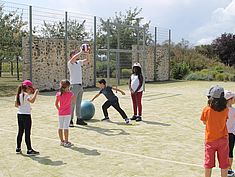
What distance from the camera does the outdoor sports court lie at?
6094 millimetres

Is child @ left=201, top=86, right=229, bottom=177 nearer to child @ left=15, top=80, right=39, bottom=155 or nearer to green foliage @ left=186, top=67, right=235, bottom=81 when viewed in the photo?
child @ left=15, top=80, right=39, bottom=155

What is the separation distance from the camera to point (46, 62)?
2086cm

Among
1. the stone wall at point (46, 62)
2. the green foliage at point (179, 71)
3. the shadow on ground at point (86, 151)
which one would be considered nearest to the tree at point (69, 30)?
the stone wall at point (46, 62)

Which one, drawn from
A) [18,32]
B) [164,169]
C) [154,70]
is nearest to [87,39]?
[18,32]

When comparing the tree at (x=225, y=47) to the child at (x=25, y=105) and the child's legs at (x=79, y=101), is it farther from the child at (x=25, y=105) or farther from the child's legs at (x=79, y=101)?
the child at (x=25, y=105)

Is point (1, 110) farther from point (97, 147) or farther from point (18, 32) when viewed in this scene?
point (18, 32)

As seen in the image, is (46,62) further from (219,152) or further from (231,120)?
(219,152)

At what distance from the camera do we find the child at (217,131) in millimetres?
5109

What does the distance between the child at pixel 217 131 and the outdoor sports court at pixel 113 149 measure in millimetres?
816

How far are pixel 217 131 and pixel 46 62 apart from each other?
16.6m

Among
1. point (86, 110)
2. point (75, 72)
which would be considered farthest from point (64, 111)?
point (86, 110)

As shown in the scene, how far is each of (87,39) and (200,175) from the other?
19213mm

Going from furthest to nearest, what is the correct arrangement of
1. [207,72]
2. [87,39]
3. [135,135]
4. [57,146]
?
[207,72]
[87,39]
[135,135]
[57,146]

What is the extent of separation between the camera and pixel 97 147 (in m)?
7.64
